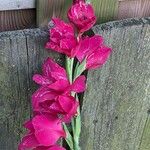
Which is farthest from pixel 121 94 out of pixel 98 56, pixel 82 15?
pixel 82 15

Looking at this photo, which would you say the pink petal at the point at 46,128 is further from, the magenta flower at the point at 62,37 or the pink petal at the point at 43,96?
the magenta flower at the point at 62,37

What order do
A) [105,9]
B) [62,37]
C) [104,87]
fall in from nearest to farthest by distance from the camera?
[62,37] → [105,9] → [104,87]

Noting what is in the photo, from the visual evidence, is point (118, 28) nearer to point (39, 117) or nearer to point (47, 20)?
point (47, 20)

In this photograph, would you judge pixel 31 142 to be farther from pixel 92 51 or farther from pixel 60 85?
pixel 92 51

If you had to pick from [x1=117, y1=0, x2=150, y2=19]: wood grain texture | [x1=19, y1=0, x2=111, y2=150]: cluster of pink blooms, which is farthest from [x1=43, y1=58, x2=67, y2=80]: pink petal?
[x1=117, y1=0, x2=150, y2=19]: wood grain texture

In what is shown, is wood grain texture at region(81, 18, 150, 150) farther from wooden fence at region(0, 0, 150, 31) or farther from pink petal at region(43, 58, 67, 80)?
pink petal at region(43, 58, 67, 80)

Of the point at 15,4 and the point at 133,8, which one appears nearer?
the point at 15,4
